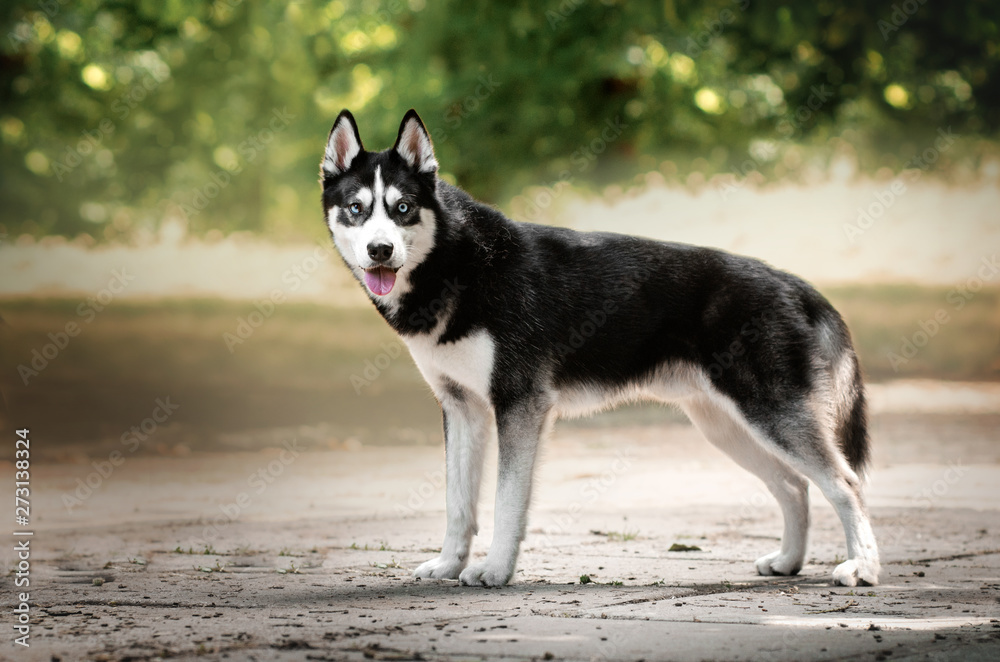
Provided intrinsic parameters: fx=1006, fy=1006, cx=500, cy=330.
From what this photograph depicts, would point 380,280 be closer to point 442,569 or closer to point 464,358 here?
point 464,358

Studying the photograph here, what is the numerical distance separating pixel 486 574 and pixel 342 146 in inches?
80.8

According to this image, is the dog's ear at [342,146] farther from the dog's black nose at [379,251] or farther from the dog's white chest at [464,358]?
the dog's white chest at [464,358]

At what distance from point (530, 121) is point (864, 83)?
137 inches

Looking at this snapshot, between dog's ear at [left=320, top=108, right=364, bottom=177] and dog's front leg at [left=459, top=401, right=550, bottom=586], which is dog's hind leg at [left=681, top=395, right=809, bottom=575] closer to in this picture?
dog's front leg at [left=459, top=401, right=550, bottom=586]

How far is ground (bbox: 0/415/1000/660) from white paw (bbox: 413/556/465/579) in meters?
0.10

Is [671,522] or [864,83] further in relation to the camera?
[864,83]

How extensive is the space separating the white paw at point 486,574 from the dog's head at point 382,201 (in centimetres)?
129

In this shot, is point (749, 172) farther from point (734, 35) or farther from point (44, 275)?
point (44, 275)

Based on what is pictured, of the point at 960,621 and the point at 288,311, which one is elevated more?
the point at 288,311

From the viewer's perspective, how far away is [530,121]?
34.2 ft

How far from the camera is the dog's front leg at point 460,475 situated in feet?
15.5

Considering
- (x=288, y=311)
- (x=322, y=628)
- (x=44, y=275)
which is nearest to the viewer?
(x=322, y=628)

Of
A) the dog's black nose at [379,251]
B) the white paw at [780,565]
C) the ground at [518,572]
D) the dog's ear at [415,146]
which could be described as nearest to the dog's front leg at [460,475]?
the ground at [518,572]

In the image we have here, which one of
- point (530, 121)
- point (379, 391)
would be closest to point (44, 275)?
point (379, 391)
